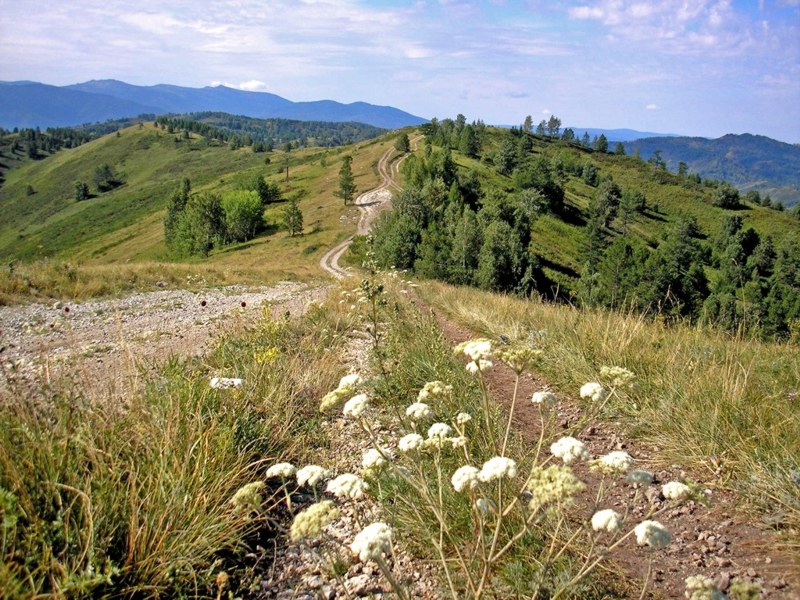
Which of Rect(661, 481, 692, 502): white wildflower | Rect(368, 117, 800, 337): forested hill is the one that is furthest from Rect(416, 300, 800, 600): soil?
Rect(368, 117, 800, 337): forested hill

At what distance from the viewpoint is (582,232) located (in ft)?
296

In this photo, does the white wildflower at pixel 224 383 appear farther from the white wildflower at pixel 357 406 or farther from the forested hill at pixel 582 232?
the forested hill at pixel 582 232

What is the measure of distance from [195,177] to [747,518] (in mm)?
185865

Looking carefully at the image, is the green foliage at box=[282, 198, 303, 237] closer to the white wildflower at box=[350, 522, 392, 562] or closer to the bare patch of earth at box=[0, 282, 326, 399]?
the bare patch of earth at box=[0, 282, 326, 399]

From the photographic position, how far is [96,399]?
3875 millimetres

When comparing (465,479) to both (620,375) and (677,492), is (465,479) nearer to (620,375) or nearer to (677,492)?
(677,492)

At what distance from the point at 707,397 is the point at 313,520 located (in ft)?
13.1

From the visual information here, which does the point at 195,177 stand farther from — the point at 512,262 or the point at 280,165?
the point at 512,262

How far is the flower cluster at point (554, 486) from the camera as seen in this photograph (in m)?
2.01

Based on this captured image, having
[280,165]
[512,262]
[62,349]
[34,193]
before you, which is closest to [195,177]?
[280,165]

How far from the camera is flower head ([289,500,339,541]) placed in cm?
204

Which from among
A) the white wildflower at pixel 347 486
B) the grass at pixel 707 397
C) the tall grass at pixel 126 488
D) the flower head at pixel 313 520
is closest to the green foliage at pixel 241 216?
the grass at pixel 707 397

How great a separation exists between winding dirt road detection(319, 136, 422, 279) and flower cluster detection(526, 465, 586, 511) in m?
52.4

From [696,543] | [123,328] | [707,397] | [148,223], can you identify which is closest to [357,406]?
[696,543]
